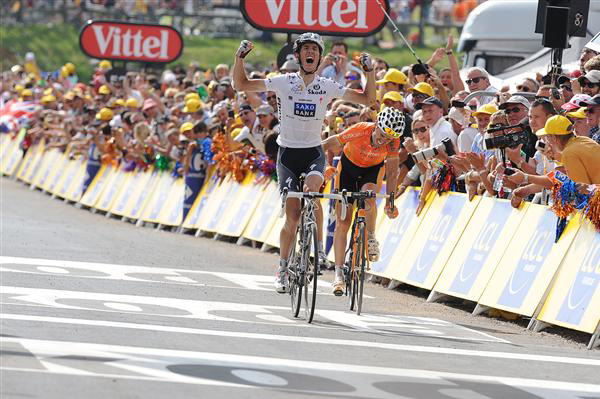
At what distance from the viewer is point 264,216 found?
Answer: 73.2 ft

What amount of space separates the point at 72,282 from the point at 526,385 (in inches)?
254

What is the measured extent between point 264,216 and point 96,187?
11400 mm

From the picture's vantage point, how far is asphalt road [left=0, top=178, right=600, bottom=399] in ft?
28.1

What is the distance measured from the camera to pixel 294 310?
12969 mm

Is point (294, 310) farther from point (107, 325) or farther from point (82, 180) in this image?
point (82, 180)

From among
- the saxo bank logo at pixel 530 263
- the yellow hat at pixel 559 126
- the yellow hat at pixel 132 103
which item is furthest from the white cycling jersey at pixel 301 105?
the yellow hat at pixel 132 103

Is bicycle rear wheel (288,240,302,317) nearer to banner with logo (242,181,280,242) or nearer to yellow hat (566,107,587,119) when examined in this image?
yellow hat (566,107,587,119)

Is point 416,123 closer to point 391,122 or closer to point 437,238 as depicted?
point 437,238

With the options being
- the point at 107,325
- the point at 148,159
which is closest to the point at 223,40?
the point at 148,159

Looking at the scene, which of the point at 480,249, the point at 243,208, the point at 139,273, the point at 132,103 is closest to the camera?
the point at 480,249

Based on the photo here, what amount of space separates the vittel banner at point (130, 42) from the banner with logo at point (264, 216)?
10542 millimetres

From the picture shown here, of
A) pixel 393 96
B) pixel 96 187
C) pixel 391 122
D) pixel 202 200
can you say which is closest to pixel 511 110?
pixel 391 122

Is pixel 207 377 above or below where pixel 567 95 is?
below

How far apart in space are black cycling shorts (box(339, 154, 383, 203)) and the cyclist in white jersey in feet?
2.32
